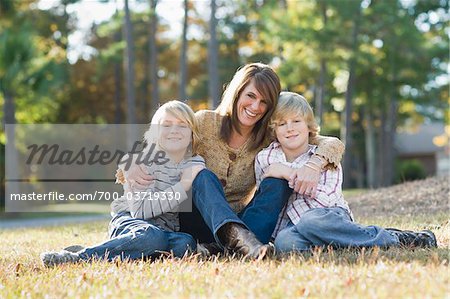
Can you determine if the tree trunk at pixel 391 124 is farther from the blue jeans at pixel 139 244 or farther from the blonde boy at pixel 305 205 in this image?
the blue jeans at pixel 139 244

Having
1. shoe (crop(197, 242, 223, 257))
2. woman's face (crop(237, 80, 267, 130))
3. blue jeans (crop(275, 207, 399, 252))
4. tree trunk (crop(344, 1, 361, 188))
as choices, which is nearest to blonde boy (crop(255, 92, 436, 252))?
blue jeans (crop(275, 207, 399, 252))

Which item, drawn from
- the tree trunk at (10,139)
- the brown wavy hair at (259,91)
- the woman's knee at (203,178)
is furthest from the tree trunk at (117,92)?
the woman's knee at (203,178)

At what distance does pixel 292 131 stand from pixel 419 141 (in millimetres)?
35150

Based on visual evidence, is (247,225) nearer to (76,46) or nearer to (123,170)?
(123,170)

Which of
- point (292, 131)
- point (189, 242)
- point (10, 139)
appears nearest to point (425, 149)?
point (10, 139)

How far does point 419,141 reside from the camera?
3750cm

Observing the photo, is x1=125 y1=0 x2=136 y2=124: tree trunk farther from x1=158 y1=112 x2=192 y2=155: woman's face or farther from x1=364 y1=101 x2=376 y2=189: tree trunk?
x1=158 y1=112 x2=192 y2=155: woman's face

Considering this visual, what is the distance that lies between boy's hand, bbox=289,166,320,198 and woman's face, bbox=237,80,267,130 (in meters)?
0.57

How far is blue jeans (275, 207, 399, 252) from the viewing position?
376 cm

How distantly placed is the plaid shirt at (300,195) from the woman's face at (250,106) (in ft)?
0.76

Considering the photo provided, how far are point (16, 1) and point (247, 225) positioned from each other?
17380 mm

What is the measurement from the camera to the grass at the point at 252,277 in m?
2.59

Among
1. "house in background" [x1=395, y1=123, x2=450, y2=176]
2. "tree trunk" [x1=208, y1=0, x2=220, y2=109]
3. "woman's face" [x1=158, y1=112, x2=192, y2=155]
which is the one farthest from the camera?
"house in background" [x1=395, y1=123, x2=450, y2=176]

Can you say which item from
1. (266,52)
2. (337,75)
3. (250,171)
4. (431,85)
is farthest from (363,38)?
(250,171)
